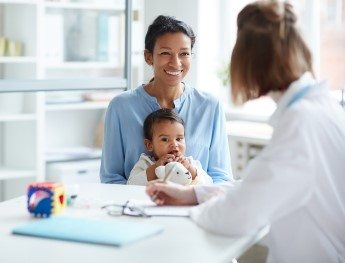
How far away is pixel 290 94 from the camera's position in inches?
62.9

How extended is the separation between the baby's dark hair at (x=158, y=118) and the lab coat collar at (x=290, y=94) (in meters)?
0.84

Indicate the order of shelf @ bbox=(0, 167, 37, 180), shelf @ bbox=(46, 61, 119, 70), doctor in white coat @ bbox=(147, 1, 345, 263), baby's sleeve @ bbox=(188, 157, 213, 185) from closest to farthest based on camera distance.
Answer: doctor in white coat @ bbox=(147, 1, 345, 263), baby's sleeve @ bbox=(188, 157, 213, 185), shelf @ bbox=(0, 167, 37, 180), shelf @ bbox=(46, 61, 119, 70)

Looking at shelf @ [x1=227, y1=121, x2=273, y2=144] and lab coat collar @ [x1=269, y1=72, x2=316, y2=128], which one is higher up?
lab coat collar @ [x1=269, y1=72, x2=316, y2=128]

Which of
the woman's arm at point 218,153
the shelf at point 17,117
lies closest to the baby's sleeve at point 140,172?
the woman's arm at point 218,153

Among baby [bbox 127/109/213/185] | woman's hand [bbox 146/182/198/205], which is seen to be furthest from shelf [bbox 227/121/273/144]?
woman's hand [bbox 146/182/198/205]

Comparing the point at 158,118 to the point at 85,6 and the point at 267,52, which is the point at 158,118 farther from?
the point at 85,6

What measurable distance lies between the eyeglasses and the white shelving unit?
6.75 ft

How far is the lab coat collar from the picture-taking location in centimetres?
159

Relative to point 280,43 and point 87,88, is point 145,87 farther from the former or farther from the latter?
point 280,43

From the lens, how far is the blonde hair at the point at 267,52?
1597 millimetres

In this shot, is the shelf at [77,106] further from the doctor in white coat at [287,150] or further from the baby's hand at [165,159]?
the doctor in white coat at [287,150]

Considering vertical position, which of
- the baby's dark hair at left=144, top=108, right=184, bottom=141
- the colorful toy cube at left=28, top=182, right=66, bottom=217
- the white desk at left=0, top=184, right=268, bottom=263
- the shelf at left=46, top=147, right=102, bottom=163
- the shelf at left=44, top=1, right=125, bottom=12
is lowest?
the shelf at left=46, top=147, right=102, bottom=163

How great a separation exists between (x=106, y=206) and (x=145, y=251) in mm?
447

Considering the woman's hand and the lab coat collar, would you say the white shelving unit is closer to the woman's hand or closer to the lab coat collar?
the woman's hand
